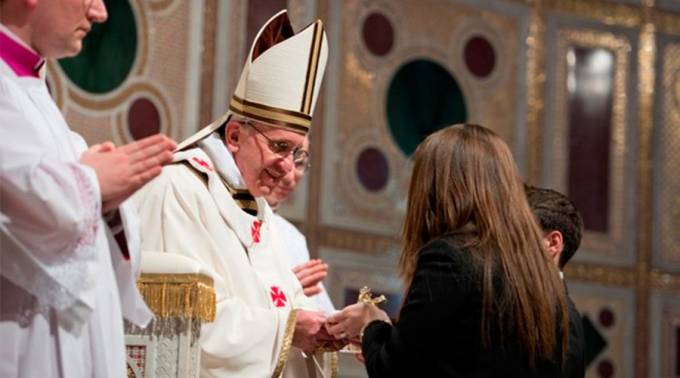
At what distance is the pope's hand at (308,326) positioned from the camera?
459 cm

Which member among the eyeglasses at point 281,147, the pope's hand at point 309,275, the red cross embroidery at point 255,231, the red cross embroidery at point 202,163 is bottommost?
the pope's hand at point 309,275

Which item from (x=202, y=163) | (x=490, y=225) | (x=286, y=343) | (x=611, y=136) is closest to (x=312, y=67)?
(x=202, y=163)

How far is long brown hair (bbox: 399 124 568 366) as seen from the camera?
381cm

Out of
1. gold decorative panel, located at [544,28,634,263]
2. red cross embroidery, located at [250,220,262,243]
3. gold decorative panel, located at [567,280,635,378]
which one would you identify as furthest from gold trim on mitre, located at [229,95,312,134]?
gold decorative panel, located at [567,280,635,378]

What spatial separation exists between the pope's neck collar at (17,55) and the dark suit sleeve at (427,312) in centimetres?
115

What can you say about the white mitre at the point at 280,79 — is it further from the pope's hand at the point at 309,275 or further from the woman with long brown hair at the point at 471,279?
the woman with long brown hair at the point at 471,279

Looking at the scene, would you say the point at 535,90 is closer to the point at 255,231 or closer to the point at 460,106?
the point at 460,106

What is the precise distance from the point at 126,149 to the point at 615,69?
6.86 meters

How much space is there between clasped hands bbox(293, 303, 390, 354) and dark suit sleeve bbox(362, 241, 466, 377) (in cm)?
46

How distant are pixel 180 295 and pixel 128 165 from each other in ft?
3.47

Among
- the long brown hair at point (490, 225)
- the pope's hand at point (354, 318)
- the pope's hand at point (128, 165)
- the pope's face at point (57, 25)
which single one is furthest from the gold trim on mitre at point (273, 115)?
the pope's hand at point (128, 165)

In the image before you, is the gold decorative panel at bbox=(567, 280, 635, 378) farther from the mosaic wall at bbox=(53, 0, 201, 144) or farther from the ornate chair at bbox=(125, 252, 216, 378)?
the ornate chair at bbox=(125, 252, 216, 378)

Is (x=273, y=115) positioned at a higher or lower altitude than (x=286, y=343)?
higher

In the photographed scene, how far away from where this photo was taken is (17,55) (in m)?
3.37
